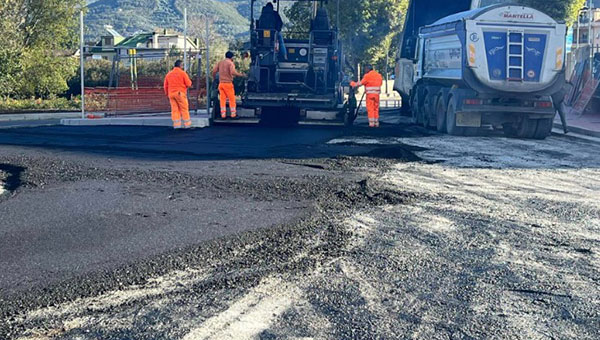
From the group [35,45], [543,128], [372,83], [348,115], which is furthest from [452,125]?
[35,45]

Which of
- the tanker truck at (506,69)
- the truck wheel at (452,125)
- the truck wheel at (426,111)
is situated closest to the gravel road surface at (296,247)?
the tanker truck at (506,69)

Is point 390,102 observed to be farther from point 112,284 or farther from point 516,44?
point 112,284

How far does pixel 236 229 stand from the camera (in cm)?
743

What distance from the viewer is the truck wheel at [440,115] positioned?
18.9 m

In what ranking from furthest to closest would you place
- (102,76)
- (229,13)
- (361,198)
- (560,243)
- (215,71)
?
1. (229,13)
2. (102,76)
3. (215,71)
4. (361,198)
5. (560,243)

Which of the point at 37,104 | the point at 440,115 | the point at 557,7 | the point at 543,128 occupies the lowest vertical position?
the point at 37,104

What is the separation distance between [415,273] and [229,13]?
198m

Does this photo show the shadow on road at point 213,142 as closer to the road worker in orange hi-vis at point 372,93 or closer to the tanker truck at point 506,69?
the road worker in orange hi-vis at point 372,93

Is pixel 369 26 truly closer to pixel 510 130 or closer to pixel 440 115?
pixel 440 115

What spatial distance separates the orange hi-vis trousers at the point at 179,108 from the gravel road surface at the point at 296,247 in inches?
204

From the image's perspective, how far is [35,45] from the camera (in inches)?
1286

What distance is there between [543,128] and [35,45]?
22.8 metres

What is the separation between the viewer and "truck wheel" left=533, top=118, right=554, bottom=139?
1745cm

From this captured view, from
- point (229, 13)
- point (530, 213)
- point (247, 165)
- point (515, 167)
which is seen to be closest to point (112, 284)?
point (530, 213)
